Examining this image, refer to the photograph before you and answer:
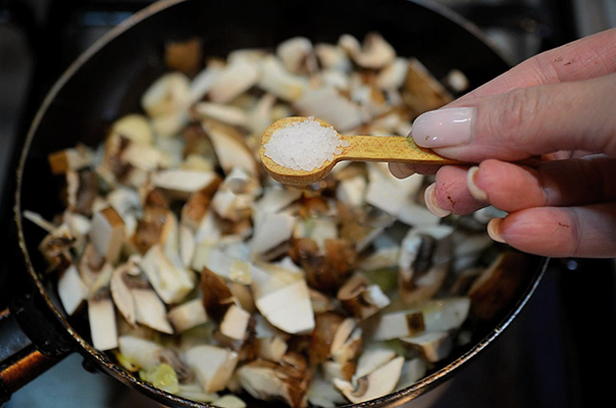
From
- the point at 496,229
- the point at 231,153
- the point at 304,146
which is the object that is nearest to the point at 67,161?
the point at 231,153

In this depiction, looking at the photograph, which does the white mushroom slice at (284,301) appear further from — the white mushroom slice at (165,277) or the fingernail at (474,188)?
the fingernail at (474,188)

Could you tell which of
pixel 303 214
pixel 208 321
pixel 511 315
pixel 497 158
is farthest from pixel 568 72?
pixel 208 321

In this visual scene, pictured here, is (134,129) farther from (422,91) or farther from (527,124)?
(527,124)

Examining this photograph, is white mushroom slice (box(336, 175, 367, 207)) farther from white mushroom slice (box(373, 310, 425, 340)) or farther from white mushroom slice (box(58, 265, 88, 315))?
white mushroom slice (box(58, 265, 88, 315))

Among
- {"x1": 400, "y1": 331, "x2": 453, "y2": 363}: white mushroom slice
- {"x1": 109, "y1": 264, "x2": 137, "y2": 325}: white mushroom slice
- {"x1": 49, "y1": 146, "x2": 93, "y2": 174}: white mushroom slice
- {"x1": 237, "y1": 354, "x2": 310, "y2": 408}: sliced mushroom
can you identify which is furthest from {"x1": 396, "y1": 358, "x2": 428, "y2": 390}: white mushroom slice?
{"x1": 49, "y1": 146, "x2": 93, "y2": 174}: white mushroom slice

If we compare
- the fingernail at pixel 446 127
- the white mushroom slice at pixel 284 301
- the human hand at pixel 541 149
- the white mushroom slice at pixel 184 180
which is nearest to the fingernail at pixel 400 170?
the human hand at pixel 541 149

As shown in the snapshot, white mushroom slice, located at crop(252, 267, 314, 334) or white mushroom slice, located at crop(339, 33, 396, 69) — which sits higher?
white mushroom slice, located at crop(339, 33, 396, 69)

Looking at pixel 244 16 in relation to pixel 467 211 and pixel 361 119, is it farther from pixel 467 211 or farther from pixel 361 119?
pixel 467 211
